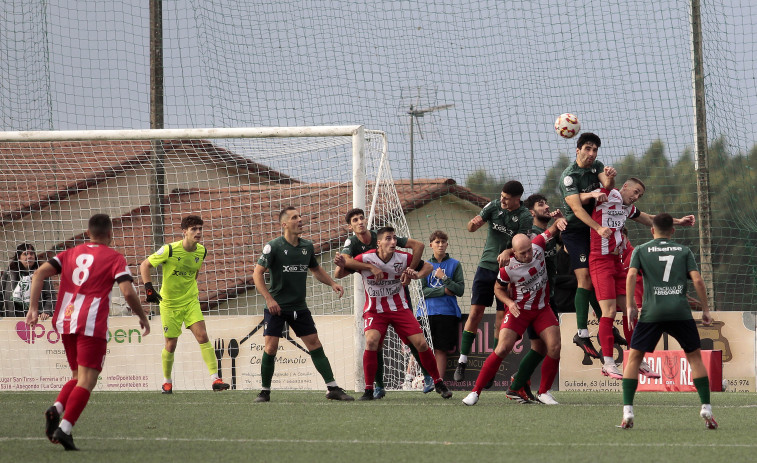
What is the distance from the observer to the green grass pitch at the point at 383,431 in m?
6.79

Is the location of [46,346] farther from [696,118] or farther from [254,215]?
[696,118]

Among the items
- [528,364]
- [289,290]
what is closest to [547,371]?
[528,364]

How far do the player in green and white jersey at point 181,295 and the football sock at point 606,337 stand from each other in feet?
16.9

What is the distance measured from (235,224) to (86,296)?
9.53 m

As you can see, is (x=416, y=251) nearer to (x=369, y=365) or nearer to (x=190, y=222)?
(x=369, y=365)

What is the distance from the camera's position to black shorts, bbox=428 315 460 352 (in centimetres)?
1369

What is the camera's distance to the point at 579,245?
1074 cm

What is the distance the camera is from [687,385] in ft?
45.8

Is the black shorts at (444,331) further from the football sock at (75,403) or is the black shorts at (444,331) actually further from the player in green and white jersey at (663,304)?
the football sock at (75,403)

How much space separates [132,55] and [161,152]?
7.10 feet

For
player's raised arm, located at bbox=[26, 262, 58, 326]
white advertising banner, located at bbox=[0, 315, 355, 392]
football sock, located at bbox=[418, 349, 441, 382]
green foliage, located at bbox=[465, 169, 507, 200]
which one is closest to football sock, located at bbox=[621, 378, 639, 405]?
football sock, located at bbox=[418, 349, 441, 382]

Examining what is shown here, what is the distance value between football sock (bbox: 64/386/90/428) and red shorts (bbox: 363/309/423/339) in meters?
4.50

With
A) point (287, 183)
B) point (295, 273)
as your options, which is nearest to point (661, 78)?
point (287, 183)

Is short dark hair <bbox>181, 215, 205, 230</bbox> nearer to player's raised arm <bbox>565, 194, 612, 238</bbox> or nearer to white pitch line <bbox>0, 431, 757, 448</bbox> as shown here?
player's raised arm <bbox>565, 194, 612, 238</bbox>
